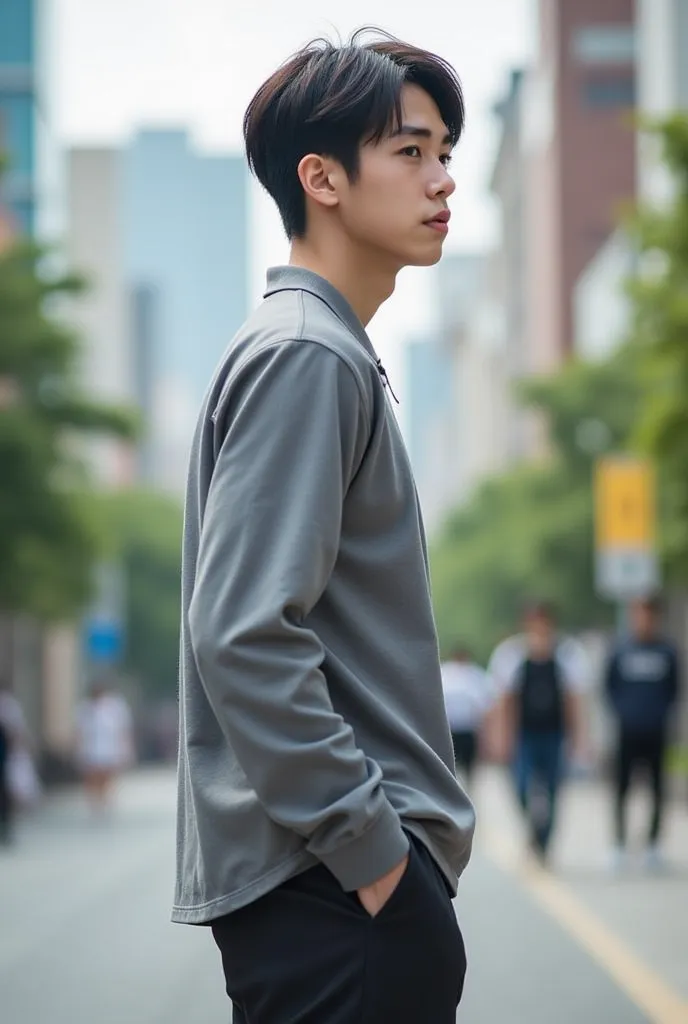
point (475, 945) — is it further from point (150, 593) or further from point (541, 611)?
point (150, 593)

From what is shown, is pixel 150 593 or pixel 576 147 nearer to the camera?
pixel 150 593

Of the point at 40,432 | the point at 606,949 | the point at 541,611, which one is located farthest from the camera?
the point at 40,432

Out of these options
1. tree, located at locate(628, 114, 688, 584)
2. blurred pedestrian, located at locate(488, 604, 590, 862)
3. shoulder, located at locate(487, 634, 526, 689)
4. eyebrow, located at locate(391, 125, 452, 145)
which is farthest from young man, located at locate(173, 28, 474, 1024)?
tree, located at locate(628, 114, 688, 584)

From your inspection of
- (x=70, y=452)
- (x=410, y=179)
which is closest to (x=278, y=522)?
Result: (x=410, y=179)

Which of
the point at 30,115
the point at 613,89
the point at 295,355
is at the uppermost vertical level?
the point at 613,89

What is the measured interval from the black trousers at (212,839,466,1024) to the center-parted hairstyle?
2.79 ft

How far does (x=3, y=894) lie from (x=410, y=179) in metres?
12.4

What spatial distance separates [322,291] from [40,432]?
3244 centimetres

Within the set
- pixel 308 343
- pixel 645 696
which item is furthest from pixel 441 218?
pixel 645 696

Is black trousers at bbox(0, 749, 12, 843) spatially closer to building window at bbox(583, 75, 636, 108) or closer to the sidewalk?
the sidewalk

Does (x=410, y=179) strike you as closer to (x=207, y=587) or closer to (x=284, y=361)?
(x=284, y=361)

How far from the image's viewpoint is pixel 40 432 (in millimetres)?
34938

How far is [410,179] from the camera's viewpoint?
2875 mm

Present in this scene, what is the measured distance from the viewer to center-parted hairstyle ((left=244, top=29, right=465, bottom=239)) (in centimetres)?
286
